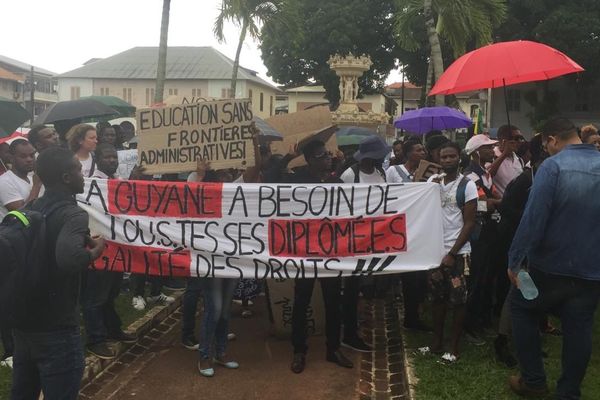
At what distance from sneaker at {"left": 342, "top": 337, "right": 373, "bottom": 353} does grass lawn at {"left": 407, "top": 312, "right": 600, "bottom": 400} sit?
399 millimetres

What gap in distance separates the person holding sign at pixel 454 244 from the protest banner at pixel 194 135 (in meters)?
1.76

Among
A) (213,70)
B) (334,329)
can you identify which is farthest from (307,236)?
(213,70)

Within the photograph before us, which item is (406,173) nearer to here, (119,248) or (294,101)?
(119,248)

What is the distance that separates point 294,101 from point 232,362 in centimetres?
5555

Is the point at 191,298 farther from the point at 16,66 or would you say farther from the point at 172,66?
the point at 16,66

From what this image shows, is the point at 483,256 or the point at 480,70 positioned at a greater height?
the point at 480,70

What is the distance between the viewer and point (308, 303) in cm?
498

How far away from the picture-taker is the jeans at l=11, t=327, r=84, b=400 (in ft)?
9.52

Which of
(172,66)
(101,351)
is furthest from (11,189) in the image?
(172,66)

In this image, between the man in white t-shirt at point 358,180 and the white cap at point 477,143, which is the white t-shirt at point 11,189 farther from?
the white cap at point 477,143

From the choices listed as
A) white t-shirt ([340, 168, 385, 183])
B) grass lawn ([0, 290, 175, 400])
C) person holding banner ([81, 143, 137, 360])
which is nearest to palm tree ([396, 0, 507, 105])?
white t-shirt ([340, 168, 385, 183])

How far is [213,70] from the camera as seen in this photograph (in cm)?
4738

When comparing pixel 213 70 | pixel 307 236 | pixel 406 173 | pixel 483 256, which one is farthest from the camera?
pixel 213 70

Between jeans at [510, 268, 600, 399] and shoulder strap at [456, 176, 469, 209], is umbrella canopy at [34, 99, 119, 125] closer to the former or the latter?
shoulder strap at [456, 176, 469, 209]
